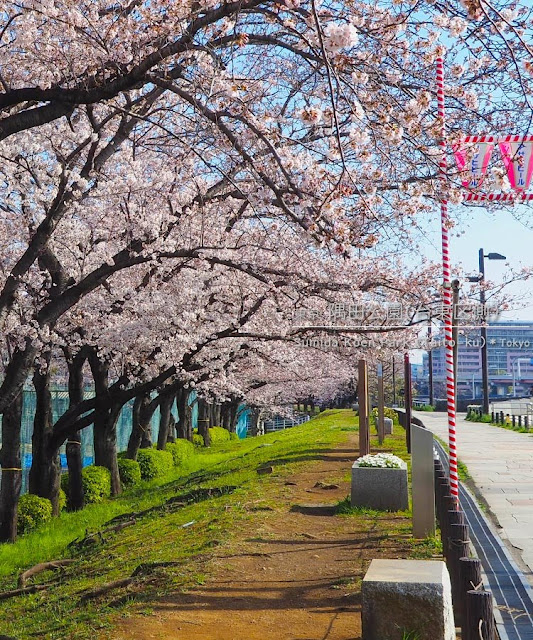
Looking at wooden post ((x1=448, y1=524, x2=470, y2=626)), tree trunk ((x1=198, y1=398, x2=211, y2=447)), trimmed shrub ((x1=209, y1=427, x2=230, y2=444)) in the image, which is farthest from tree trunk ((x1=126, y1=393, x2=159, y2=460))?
wooden post ((x1=448, y1=524, x2=470, y2=626))

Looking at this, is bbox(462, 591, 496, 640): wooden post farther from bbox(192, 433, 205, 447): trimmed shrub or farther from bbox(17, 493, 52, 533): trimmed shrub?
bbox(192, 433, 205, 447): trimmed shrub

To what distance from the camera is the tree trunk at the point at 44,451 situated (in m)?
16.4

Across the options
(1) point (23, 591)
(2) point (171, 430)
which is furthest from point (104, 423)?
(2) point (171, 430)

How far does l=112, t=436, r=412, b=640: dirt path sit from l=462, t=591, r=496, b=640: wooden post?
138 centimetres

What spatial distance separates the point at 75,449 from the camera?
59.7 feet

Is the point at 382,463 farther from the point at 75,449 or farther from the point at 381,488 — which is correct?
the point at 75,449

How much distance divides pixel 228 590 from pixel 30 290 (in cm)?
845

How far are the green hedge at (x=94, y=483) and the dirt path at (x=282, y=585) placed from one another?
8.78 m

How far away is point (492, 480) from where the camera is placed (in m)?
16.1

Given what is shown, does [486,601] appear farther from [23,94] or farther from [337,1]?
[23,94]

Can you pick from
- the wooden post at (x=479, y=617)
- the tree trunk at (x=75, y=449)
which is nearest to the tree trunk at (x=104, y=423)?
the tree trunk at (x=75, y=449)

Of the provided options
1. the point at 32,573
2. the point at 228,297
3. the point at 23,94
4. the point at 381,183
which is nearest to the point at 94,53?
the point at 23,94

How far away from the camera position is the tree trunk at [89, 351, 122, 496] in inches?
687

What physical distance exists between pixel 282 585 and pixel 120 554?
3983mm
